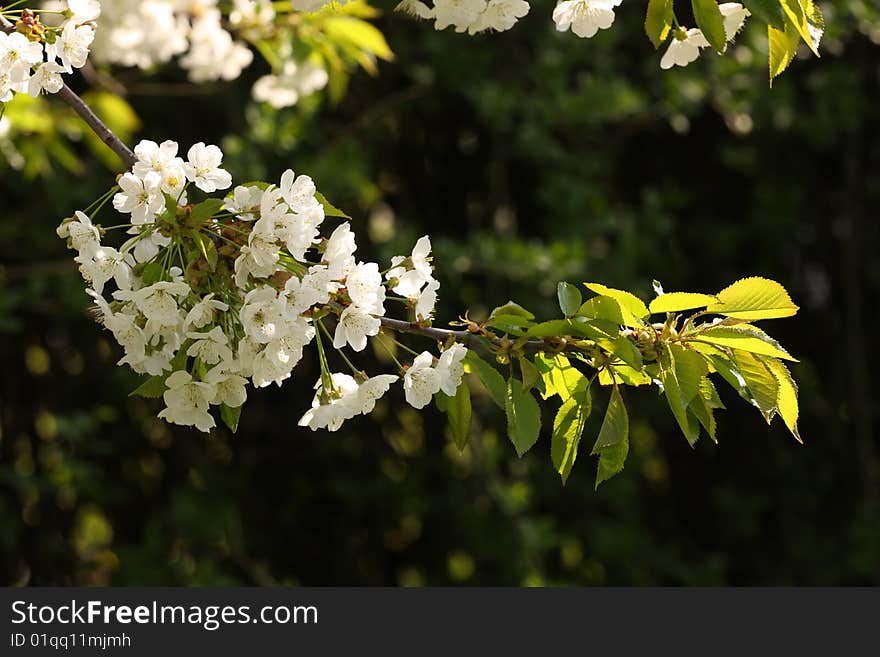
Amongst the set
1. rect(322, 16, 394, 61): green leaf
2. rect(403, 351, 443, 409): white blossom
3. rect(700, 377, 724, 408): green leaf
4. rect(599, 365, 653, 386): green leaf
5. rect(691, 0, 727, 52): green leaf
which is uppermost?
rect(322, 16, 394, 61): green leaf

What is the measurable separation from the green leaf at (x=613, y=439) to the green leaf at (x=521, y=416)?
0.18ft

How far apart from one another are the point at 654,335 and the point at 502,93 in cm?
180

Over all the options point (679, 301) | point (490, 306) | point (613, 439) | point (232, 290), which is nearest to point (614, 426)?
point (613, 439)

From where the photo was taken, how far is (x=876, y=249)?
313 cm

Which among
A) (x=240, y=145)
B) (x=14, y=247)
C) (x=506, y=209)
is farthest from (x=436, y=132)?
(x=14, y=247)

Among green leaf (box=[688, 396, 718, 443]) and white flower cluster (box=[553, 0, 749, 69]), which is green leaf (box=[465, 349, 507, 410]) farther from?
white flower cluster (box=[553, 0, 749, 69])

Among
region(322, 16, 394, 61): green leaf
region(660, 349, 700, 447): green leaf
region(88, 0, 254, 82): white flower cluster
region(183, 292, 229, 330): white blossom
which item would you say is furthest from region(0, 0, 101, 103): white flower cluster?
region(88, 0, 254, 82): white flower cluster

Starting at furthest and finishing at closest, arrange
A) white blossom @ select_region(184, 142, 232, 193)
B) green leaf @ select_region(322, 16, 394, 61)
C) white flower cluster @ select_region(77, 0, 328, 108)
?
white flower cluster @ select_region(77, 0, 328, 108) → green leaf @ select_region(322, 16, 394, 61) → white blossom @ select_region(184, 142, 232, 193)

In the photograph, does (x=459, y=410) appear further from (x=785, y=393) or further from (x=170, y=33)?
(x=170, y=33)

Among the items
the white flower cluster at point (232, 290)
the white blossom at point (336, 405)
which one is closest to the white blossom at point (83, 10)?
the white flower cluster at point (232, 290)

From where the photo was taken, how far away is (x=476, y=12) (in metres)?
1.06

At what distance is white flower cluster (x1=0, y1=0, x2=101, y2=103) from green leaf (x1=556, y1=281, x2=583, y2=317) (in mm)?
454

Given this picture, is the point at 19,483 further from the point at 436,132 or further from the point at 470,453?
the point at 436,132

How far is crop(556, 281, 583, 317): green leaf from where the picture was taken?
0.98m
